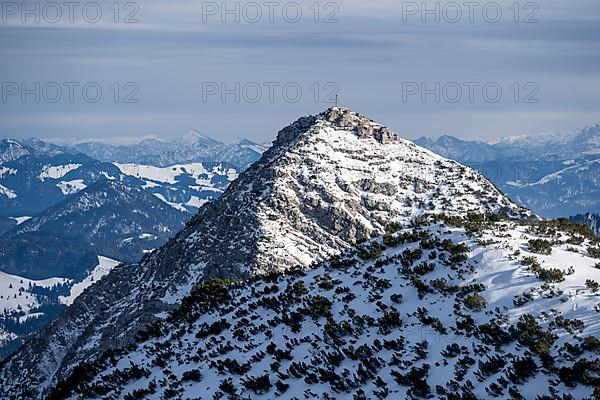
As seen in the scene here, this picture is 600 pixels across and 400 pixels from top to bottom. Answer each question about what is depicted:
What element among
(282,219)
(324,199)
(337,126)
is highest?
(337,126)

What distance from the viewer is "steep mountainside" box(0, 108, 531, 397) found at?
13925cm

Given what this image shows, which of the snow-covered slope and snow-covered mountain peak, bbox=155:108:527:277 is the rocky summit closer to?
the snow-covered slope

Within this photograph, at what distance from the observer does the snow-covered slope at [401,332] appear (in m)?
41.0

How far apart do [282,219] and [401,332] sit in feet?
330

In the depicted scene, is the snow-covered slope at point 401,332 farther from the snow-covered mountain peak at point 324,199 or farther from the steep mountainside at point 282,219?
the snow-covered mountain peak at point 324,199

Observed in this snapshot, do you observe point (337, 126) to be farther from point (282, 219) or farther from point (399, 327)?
point (399, 327)

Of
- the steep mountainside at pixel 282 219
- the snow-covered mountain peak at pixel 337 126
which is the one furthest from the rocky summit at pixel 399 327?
the snow-covered mountain peak at pixel 337 126

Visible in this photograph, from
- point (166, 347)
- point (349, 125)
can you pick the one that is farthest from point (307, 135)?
point (166, 347)

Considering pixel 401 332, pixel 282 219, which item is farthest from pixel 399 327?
pixel 282 219

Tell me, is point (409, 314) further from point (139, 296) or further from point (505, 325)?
Answer: point (139, 296)

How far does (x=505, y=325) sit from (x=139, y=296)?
118267 millimetres

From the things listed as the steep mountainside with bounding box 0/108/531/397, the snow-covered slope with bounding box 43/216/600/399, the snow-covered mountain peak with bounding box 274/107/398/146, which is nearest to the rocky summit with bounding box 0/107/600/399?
the snow-covered slope with bounding box 43/216/600/399

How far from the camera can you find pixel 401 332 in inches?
1897

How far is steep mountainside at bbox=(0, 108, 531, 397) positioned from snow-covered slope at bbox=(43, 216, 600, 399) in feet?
225
